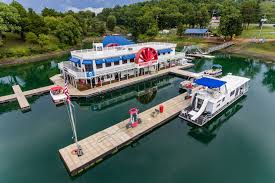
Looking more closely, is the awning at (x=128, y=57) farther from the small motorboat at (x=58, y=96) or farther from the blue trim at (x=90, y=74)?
the small motorboat at (x=58, y=96)

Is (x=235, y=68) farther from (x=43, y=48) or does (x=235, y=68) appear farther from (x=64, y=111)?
(x=43, y=48)

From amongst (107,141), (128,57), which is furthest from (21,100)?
(128,57)

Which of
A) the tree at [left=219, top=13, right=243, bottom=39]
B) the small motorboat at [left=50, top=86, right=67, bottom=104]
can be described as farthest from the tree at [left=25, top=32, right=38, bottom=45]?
the tree at [left=219, top=13, right=243, bottom=39]

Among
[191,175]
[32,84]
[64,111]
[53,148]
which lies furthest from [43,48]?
[191,175]

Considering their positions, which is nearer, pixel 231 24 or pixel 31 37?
pixel 31 37

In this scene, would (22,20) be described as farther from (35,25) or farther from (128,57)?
(128,57)

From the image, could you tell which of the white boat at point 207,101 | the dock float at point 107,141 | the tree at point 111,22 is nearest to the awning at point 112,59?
the dock float at point 107,141
